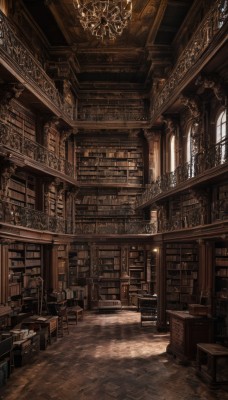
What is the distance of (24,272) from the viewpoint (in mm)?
9922

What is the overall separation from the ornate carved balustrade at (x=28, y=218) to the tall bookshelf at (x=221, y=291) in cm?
454

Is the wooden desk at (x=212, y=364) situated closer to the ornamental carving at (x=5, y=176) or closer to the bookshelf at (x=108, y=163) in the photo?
the ornamental carving at (x=5, y=176)

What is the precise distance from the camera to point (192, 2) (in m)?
10.2

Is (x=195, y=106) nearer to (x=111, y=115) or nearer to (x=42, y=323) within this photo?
(x=111, y=115)

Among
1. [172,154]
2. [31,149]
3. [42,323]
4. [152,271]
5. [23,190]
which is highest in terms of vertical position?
[172,154]

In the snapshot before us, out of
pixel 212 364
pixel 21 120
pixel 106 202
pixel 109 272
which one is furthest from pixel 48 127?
pixel 212 364

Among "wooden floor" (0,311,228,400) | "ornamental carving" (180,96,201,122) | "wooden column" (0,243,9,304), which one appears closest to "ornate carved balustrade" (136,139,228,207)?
"ornamental carving" (180,96,201,122)

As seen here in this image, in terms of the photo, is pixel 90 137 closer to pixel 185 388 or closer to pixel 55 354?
pixel 55 354

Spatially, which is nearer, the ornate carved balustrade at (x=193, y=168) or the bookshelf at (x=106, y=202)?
the ornate carved balustrade at (x=193, y=168)

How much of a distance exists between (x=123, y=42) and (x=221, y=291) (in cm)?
909

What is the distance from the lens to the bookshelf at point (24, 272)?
9406mm

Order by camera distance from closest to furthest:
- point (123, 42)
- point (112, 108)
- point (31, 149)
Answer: point (31, 149) < point (123, 42) < point (112, 108)

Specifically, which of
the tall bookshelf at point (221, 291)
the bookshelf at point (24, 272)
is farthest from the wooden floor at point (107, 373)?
the bookshelf at point (24, 272)

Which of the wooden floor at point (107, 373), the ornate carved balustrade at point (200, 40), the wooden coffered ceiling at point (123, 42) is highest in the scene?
the wooden coffered ceiling at point (123, 42)
